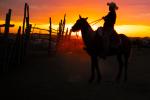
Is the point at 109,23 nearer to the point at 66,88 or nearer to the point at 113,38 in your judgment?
the point at 113,38

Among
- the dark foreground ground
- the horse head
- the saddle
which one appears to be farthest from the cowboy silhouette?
the dark foreground ground

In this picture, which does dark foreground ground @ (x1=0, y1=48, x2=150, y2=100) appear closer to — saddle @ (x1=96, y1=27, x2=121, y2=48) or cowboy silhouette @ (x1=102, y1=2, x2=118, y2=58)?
saddle @ (x1=96, y1=27, x2=121, y2=48)

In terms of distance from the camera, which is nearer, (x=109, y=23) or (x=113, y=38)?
(x=109, y=23)

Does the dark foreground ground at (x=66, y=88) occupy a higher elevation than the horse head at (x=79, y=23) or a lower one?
lower

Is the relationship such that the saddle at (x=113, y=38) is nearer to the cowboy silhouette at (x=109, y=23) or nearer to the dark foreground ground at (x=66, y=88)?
the cowboy silhouette at (x=109, y=23)

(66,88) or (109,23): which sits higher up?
(109,23)

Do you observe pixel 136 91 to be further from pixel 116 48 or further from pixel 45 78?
pixel 45 78

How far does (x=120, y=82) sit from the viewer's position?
1230cm

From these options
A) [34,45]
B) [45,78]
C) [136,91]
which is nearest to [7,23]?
[45,78]

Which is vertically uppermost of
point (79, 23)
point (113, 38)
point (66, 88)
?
point (79, 23)

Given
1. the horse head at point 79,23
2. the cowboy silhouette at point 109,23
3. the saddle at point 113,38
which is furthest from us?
the horse head at point 79,23

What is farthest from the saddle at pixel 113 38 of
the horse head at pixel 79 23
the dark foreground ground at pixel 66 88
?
the dark foreground ground at pixel 66 88

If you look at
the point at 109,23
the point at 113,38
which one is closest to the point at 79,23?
the point at 109,23

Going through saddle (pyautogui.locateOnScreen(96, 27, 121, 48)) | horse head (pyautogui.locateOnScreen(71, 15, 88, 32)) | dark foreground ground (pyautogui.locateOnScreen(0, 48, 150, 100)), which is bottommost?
dark foreground ground (pyautogui.locateOnScreen(0, 48, 150, 100))
